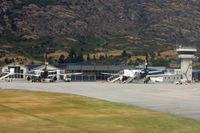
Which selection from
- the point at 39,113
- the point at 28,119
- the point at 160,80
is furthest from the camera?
the point at 160,80

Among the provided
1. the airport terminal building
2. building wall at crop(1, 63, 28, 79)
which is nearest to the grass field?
the airport terminal building

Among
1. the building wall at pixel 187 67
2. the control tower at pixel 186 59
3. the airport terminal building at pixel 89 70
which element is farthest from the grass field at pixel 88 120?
the control tower at pixel 186 59

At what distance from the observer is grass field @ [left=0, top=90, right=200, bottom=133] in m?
30.4

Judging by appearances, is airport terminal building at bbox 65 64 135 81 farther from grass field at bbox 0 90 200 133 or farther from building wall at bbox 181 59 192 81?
grass field at bbox 0 90 200 133

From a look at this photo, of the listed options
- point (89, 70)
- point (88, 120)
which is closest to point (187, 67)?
point (89, 70)

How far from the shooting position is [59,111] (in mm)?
41531

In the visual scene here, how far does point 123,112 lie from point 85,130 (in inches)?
487

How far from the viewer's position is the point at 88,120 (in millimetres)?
35469

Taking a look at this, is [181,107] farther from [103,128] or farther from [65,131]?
[65,131]

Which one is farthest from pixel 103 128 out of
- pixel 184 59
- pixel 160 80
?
pixel 184 59

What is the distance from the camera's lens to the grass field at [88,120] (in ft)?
99.8

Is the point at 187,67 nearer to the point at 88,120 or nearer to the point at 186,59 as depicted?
the point at 186,59

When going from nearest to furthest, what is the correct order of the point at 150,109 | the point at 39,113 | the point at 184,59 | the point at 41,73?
the point at 39,113, the point at 150,109, the point at 41,73, the point at 184,59

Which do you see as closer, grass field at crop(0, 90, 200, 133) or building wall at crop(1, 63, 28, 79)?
grass field at crop(0, 90, 200, 133)
